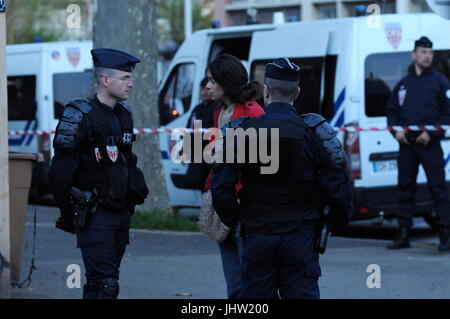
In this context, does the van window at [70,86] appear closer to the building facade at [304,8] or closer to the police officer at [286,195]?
the police officer at [286,195]

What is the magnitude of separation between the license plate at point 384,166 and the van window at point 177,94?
287 centimetres

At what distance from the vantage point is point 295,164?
558cm

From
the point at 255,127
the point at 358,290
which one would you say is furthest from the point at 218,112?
the point at 358,290

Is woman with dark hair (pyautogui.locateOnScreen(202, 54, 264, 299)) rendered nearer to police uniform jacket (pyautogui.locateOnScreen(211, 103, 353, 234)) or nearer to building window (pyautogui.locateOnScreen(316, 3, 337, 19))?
police uniform jacket (pyautogui.locateOnScreen(211, 103, 353, 234))

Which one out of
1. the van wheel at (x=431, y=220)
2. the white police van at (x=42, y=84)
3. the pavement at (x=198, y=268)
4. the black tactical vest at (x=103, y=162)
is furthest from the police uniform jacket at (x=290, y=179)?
the white police van at (x=42, y=84)

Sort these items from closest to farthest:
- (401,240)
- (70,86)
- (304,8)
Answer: (401,240) < (70,86) < (304,8)

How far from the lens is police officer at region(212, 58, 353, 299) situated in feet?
18.4

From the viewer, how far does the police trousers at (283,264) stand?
565 cm

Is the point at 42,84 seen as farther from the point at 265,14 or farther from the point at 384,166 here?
the point at 265,14

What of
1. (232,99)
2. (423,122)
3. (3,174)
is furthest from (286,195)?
(423,122)

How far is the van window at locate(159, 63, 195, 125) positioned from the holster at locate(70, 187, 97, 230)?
25.5 feet

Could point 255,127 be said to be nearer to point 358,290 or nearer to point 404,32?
point 358,290

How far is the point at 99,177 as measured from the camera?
21.4ft

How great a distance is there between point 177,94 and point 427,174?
172 inches
